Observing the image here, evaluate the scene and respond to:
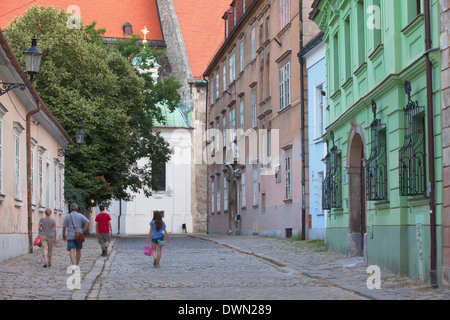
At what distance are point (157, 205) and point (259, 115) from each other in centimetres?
2180

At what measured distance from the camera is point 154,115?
3831cm

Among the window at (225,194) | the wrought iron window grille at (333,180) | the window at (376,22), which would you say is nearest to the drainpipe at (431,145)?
the window at (376,22)

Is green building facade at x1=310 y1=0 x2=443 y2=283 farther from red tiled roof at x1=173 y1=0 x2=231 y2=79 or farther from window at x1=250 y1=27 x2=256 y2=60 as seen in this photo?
red tiled roof at x1=173 y1=0 x2=231 y2=79

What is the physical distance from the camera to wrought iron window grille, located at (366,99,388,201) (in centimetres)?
1370

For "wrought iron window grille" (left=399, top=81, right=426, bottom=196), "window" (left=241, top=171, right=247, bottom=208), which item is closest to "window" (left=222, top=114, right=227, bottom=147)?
"window" (left=241, top=171, right=247, bottom=208)

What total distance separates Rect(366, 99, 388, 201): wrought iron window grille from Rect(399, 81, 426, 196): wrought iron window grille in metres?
1.29

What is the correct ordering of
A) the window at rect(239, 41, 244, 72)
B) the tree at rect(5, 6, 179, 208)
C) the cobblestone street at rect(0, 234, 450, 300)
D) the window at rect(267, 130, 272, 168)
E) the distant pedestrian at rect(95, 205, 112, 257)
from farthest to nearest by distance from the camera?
the window at rect(239, 41, 244, 72) < the window at rect(267, 130, 272, 168) < the tree at rect(5, 6, 179, 208) < the distant pedestrian at rect(95, 205, 112, 257) < the cobblestone street at rect(0, 234, 450, 300)

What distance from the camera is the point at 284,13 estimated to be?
2820cm

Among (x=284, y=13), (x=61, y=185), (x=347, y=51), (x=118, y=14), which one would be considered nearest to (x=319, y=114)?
(x=284, y=13)

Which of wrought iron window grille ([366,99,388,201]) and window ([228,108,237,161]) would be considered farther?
window ([228,108,237,161])

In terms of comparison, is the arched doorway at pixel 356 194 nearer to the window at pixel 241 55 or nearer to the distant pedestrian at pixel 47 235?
the distant pedestrian at pixel 47 235

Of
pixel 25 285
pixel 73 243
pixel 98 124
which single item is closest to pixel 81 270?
pixel 73 243

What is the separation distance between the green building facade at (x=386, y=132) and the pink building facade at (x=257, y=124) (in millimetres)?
7585

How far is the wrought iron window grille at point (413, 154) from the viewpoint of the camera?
11.4 metres
